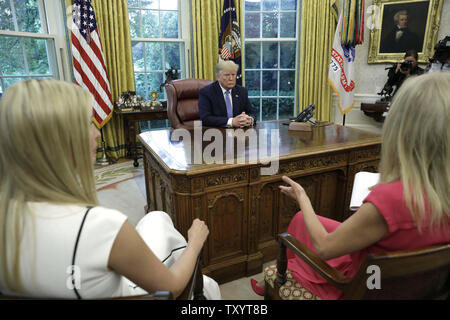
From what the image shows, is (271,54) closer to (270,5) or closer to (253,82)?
(253,82)

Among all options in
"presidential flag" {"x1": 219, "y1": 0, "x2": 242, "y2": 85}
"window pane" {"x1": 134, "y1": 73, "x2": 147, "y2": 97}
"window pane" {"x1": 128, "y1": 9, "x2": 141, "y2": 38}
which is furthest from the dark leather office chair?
"window pane" {"x1": 128, "y1": 9, "x2": 141, "y2": 38}

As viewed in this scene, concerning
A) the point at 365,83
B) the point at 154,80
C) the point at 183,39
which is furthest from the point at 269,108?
the point at 154,80

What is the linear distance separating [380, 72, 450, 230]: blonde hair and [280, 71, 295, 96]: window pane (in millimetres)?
4695

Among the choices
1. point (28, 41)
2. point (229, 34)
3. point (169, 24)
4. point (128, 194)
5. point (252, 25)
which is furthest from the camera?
point (252, 25)

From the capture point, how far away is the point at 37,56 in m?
4.18

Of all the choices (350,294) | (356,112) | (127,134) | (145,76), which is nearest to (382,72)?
(356,112)

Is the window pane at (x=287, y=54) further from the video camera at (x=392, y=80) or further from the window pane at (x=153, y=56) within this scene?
the window pane at (x=153, y=56)

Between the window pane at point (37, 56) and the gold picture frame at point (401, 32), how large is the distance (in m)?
4.86

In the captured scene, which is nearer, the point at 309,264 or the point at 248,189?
the point at 309,264

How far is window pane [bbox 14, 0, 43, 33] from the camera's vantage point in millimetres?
3894

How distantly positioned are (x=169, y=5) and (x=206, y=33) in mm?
755

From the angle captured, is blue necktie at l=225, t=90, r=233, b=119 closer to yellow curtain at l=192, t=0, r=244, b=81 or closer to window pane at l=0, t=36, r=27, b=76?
yellow curtain at l=192, t=0, r=244, b=81

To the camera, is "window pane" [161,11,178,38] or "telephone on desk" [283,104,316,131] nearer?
"telephone on desk" [283,104,316,131]
